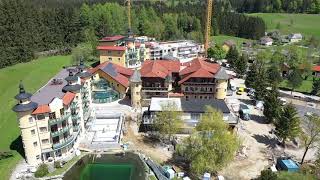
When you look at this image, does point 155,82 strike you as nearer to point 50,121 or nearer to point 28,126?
point 50,121

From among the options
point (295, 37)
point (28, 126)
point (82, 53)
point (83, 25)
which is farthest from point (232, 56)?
point (295, 37)

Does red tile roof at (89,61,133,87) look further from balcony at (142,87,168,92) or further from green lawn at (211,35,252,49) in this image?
green lawn at (211,35,252,49)

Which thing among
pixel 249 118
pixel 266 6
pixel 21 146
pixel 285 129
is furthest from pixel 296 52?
pixel 266 6

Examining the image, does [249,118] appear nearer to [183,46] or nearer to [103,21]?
[183,46]

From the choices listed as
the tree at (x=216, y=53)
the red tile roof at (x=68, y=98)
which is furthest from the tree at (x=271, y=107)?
the tree at (x=216, y=53)

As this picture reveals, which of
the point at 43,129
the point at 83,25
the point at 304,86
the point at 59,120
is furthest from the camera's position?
the point at 83,25

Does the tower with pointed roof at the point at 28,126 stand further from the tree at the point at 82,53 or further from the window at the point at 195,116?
the tree at the point at 82,53

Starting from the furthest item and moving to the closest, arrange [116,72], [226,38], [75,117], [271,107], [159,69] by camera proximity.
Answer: [226,38]
[116,72]
[159,69]
[271,107]
[75,117]
